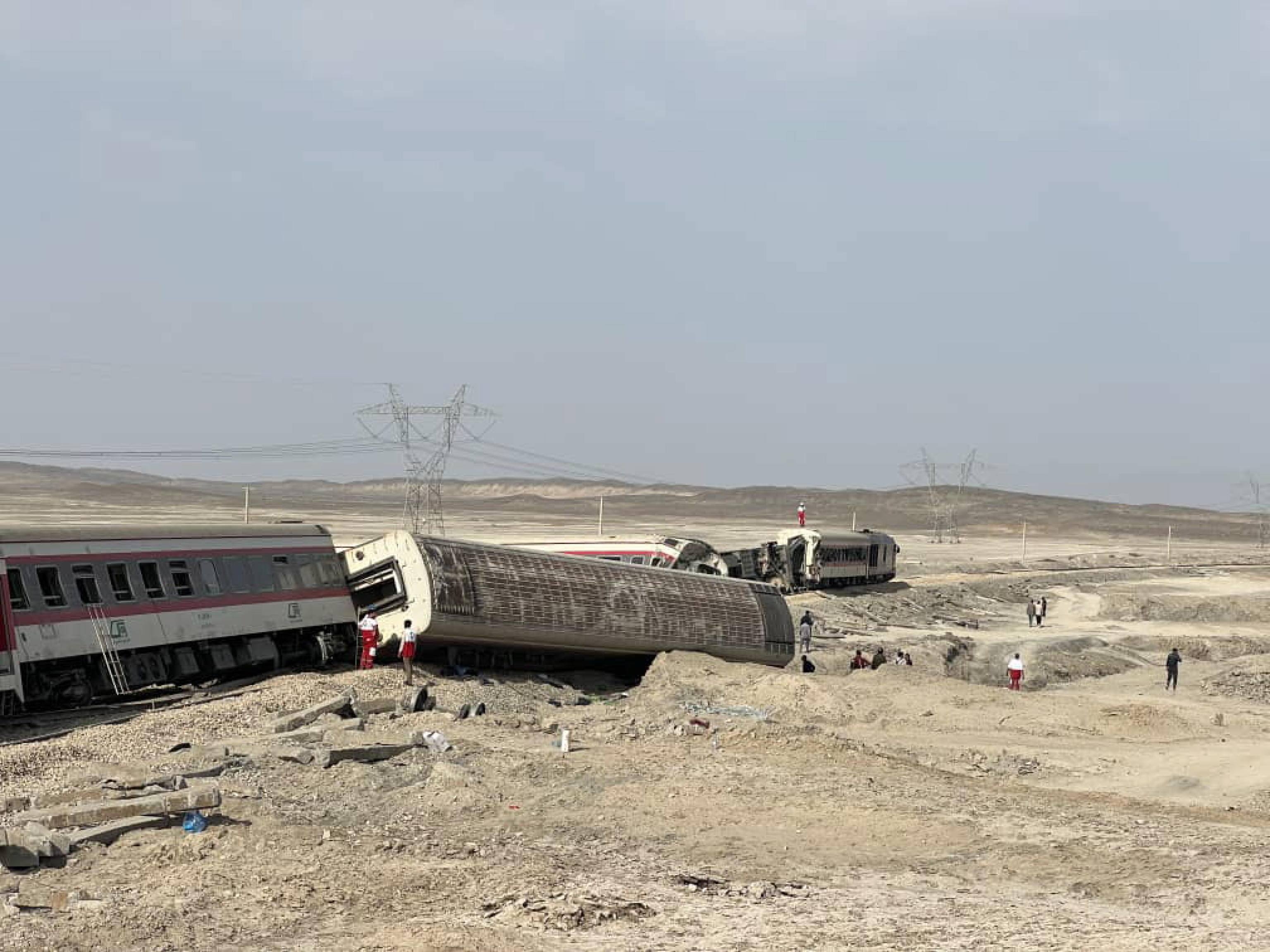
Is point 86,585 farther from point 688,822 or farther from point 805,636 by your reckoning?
point 805,636

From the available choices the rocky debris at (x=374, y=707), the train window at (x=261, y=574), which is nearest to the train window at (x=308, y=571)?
the train window at (x=261, y=574)

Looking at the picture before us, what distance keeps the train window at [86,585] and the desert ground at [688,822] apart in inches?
73.6

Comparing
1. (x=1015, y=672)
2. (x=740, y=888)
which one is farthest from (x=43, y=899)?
(x=1015, y=672)

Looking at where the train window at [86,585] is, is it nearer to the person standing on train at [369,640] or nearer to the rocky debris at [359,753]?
the person standing on train at [369,640]

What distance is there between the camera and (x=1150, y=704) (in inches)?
1200

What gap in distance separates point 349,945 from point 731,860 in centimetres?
496

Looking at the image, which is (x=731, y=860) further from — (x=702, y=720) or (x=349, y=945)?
(x=702, y=720)

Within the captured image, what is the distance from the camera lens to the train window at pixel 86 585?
78.4ft

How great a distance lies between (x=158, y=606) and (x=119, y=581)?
2.73 feet

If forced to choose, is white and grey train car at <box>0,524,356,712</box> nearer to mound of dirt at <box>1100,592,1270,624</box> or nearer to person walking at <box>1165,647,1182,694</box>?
→ person walking at <box>1165,647,1182,694</box>

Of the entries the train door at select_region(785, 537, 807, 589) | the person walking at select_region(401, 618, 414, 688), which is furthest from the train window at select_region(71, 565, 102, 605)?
the train door at select_region(785, 537, 807, 589)

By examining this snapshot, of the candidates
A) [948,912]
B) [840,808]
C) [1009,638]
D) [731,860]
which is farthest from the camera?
[1009,638]

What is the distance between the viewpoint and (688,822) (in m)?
17.9

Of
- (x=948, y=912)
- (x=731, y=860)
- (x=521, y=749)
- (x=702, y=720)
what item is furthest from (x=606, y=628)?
(x=948, y=912)
